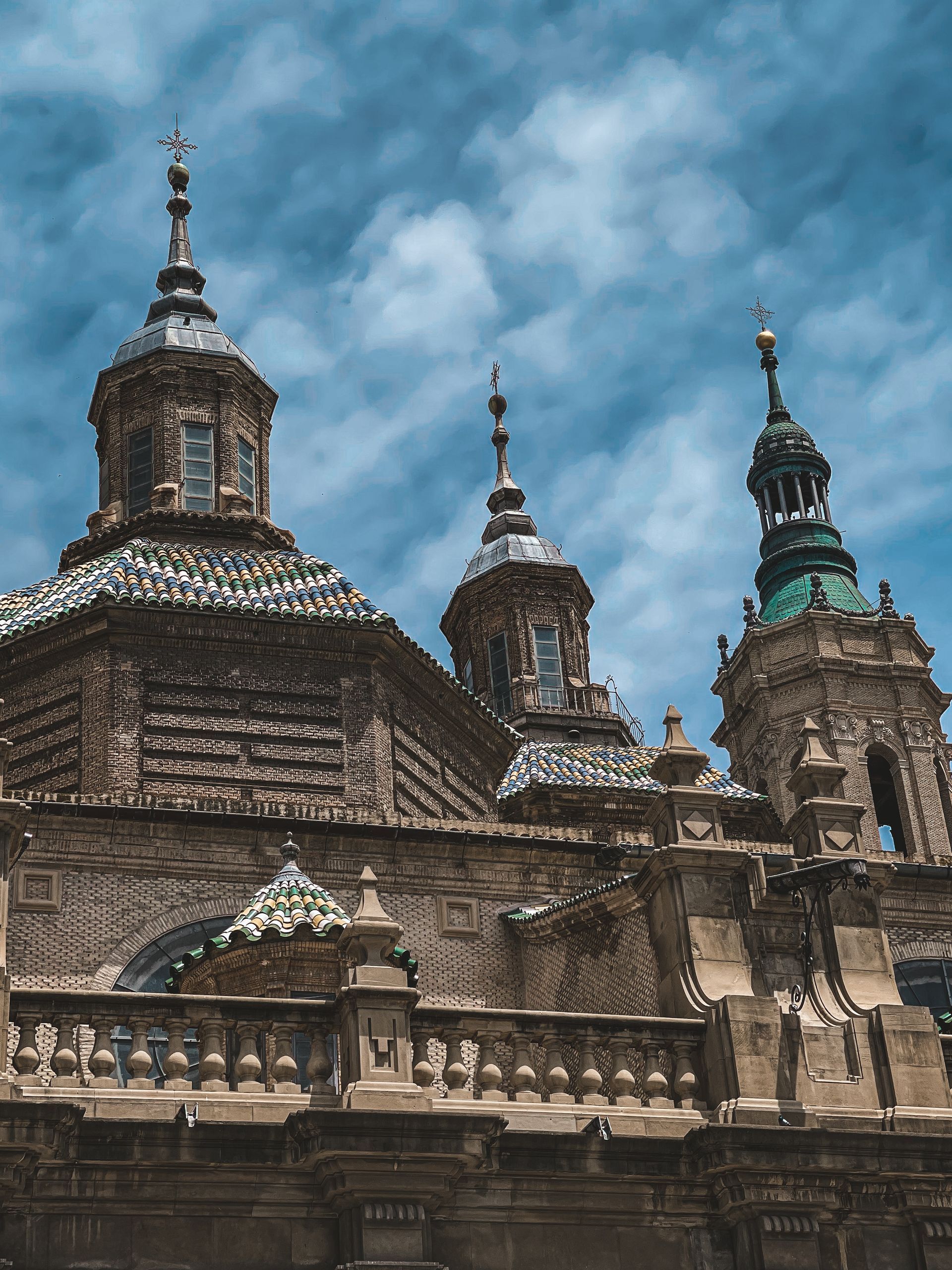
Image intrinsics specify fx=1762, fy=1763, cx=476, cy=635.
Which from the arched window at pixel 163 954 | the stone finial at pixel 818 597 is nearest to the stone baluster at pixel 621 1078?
the arched window at pixel 163 954

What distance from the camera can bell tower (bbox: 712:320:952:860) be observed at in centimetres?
4075

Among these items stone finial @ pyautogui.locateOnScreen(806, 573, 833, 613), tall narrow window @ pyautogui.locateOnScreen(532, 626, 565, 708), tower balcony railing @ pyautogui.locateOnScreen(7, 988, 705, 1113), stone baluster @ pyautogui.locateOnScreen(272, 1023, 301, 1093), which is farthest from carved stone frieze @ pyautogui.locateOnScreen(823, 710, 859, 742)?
stone baluster @ pyautogui.locateOnScreen(272, 1023, 301, 1093)

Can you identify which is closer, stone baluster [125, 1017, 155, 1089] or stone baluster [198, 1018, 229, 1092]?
stone baluster [125, 1017, 155, 1089]

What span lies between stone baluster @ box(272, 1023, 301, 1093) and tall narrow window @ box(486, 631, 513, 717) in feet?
85.3

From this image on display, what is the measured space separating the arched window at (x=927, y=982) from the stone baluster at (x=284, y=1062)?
11.8 metres

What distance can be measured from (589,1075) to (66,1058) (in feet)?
14.1

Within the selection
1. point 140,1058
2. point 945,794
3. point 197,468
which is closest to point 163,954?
point 140,1058

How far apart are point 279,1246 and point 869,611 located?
1293 inches

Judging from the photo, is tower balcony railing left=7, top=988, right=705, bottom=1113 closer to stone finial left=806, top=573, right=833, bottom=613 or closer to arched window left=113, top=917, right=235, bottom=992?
arched window left=113, top=917, right=235, bottom=992

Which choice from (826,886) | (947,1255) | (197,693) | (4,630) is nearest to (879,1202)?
(947,1255)

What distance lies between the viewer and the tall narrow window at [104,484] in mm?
28484

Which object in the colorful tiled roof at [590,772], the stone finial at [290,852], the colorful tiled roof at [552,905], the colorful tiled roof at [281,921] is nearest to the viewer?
the colorful tiled roof at [281,921]

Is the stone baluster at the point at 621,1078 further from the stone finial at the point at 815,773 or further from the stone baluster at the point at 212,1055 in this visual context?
the stone finial at the point at 815,773

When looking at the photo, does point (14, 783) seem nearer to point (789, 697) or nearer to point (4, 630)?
point (4, 630)
